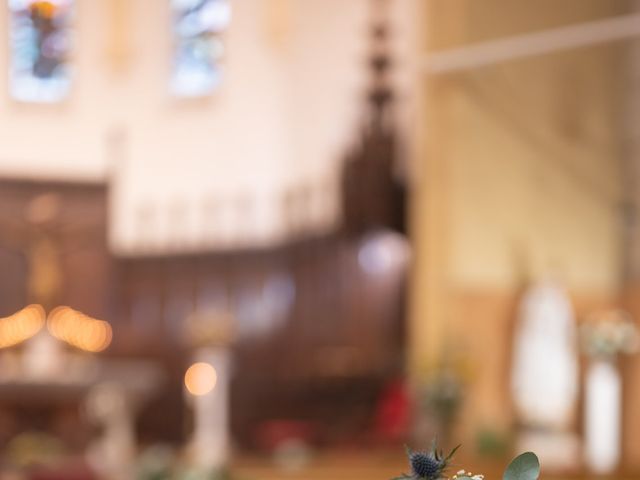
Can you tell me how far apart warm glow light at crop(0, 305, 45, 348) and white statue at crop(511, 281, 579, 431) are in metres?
5.33

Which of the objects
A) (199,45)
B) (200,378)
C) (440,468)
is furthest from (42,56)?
(440,468)

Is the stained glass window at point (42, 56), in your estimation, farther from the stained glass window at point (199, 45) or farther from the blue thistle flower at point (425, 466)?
the blue thistle flower at point (425, 466)

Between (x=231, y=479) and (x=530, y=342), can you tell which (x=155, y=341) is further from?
(x=231, y=479)

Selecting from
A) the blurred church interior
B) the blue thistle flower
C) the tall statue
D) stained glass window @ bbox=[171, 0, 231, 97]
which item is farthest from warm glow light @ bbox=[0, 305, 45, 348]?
the blue thistle flower

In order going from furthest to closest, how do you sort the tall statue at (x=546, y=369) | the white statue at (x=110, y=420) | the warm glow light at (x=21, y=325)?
the warm glow light at (x=21, y=325) → the white statue at (x=110, y=420) → the tall statue at (x=546, y=369)

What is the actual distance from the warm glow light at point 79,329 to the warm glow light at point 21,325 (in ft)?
0.43

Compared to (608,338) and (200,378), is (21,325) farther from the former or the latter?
(608,338)

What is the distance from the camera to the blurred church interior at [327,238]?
11.3 meters

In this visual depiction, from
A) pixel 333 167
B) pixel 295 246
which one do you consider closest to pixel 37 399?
pixel 295 246

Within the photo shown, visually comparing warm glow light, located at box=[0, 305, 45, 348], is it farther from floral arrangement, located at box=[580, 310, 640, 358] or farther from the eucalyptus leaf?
the eucalyptus leaf

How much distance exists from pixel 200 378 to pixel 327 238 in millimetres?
1908

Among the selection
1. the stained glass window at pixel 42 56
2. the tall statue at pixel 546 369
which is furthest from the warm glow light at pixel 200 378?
the stained glass window at pixel 42 56

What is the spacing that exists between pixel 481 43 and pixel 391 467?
4.73 metres

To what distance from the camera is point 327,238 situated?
41.1ft
